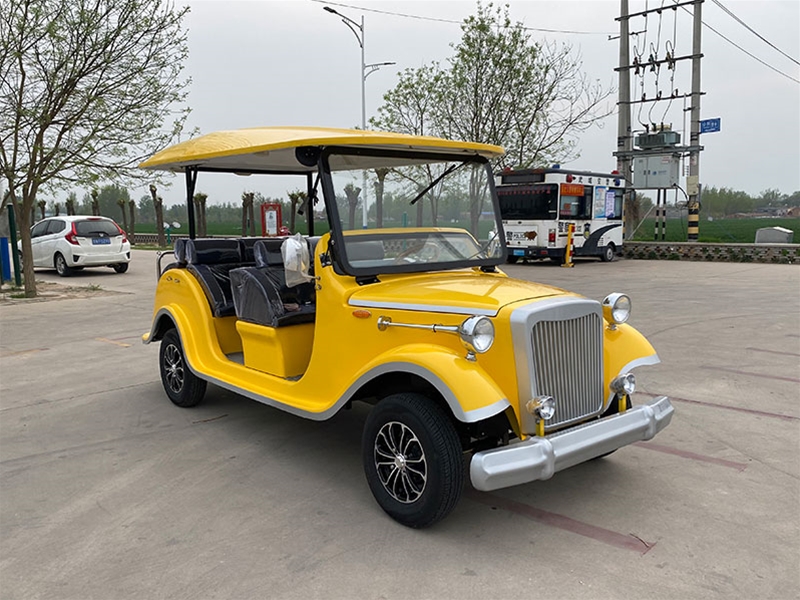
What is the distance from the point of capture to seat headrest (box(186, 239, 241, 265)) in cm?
558

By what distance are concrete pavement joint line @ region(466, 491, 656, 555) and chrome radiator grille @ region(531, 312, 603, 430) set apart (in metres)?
0.53

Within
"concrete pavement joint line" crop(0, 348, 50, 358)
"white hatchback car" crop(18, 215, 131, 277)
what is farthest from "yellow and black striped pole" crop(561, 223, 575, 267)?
"concrete pavement joint line" crop(0, 348, 50, 358)

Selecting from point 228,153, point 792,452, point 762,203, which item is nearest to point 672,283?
point 792,452

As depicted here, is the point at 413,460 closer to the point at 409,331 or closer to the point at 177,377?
the point at 409,331

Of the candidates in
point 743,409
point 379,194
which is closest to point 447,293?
point 379,194

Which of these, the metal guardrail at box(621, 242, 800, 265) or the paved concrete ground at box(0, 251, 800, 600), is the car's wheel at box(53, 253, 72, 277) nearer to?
the paved concrete ground at box(0, 251, 800, 600)

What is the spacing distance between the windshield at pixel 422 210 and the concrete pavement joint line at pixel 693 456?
168cm

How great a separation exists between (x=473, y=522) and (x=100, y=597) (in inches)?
71.5

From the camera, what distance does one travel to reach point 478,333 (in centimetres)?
318

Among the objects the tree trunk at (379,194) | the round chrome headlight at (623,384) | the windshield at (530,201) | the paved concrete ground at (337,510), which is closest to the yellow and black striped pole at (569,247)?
the windshield at (530,201)

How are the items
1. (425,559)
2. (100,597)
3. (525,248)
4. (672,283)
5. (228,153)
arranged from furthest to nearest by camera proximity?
1. (525,248)
2. (672,283)
3. (228,153)
4. (425,559)
5. (100,597)

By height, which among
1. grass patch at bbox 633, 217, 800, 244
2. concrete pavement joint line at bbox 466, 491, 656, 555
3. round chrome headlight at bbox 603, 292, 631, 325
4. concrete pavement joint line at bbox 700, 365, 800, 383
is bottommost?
concrete pavement joint line at bbox 466, 491, 656, 555

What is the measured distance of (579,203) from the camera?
63.2 feet

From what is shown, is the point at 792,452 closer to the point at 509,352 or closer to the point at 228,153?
the point at 509,352
